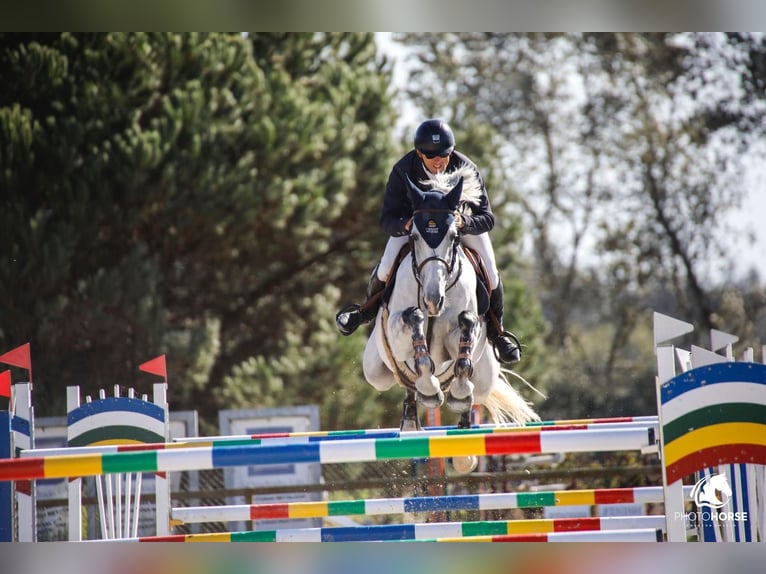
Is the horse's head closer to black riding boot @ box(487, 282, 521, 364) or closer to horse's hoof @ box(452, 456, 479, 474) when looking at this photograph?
black riding boot @ box(487, 282, 521, 364)

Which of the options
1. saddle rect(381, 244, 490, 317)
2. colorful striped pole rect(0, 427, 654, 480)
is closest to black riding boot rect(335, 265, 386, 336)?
saddle rect(381, 244, 490, 317)

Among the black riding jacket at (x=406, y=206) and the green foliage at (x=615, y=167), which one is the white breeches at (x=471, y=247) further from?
the green foliage at (x=615, y=167)

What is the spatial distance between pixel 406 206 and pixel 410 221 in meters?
0.23

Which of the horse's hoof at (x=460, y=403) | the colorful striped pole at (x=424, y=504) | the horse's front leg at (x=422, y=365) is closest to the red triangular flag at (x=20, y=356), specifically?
the colorful striped pole at (x=424, y=504)

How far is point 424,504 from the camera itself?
428 centimetres

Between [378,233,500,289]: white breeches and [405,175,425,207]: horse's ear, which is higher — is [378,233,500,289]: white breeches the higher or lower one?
the lower one

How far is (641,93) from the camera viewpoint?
47.8 feet

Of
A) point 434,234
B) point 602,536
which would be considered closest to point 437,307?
point 434,234

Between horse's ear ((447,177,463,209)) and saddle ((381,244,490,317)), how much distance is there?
367mm

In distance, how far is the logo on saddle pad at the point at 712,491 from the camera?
3.37m

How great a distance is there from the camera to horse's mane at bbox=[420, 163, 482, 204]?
4121 millimetres

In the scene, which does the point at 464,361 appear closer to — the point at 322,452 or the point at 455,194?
the point at 455,194

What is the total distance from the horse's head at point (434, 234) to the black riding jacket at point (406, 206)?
12cm
